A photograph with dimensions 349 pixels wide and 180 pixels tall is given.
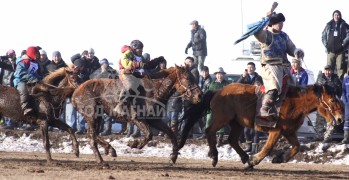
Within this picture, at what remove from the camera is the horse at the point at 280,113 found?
53.7 ft

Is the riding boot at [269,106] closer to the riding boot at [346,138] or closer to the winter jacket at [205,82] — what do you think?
the riding boot at [346,138]

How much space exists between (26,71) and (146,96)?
7.95 feet

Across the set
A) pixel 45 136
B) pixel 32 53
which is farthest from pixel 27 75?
pixel 45 136

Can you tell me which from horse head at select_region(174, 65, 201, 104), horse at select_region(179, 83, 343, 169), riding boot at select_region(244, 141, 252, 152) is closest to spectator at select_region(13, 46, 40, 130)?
horse head at select_region(174, 65, 201, 104)

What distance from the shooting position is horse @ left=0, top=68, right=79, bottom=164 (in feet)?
59.7

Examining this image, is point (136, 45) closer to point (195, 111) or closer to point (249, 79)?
point (195, 111)

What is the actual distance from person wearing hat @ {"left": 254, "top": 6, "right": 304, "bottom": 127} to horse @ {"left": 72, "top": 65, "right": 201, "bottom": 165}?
1.66m

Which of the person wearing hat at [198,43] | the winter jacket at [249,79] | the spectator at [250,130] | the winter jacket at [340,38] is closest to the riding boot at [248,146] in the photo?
the spectator at [250,130]

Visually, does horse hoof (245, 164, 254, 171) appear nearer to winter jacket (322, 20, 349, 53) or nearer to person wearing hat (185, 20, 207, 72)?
winter jacket (322, 20, 349, 53)

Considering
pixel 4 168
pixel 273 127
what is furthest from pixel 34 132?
pixel 273 127

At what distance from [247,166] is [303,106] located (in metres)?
1.53

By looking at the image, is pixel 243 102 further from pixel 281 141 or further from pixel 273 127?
pixel 281 141

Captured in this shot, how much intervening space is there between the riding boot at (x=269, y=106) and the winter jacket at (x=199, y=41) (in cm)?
789

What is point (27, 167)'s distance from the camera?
16781 millimetres
